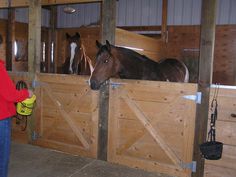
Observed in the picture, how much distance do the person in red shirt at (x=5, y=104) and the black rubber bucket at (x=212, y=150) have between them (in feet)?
5.79

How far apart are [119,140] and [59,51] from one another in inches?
236

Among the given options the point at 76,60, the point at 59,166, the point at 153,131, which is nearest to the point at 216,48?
the point at 76,60

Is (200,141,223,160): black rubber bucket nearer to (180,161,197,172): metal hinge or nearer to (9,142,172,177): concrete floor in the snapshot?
(180,161,197,172): metal hinge

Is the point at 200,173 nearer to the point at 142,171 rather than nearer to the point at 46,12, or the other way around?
the point at 142,171

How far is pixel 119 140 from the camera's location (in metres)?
3.53

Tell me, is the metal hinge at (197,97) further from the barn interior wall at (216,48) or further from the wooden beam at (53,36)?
the wooden beam at (53,36)

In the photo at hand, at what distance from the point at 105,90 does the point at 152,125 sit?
0.73m

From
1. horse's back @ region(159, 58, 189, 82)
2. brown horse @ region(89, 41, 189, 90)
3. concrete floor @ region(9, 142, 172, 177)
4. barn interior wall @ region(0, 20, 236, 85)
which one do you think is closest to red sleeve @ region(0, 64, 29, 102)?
brown horse @ region(89, 41, 189, 90)

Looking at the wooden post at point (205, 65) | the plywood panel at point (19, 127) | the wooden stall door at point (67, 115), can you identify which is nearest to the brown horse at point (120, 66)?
the wooden stall door at point (67, 115)

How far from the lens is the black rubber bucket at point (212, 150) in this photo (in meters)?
2.80

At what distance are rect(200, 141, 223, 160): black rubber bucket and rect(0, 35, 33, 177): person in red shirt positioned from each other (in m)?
1.76

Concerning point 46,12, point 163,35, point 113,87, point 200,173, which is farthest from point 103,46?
point 46,12

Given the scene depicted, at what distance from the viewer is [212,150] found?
9.23 ft

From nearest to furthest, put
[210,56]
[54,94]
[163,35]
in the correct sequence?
[210,56]
[54,94]
[163,35]
